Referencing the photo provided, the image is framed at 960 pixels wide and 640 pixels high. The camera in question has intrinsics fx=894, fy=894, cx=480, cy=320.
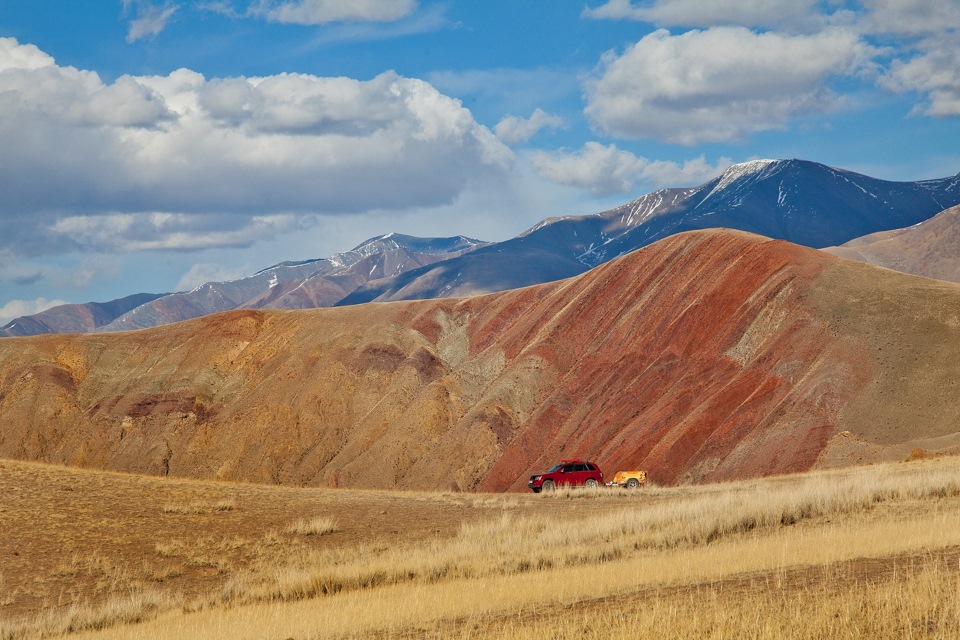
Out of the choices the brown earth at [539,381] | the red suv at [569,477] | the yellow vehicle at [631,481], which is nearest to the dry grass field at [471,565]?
the red suv at [569,477]

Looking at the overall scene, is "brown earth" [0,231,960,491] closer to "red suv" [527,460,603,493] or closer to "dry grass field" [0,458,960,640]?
"red suv" [527,460,603,493]

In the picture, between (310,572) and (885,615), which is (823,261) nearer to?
(310,572)

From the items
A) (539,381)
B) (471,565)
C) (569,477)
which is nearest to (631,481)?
(569,477)

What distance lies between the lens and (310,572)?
19609 millimetres

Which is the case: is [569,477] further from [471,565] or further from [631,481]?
[471,565]

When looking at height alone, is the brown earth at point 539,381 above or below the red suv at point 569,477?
above

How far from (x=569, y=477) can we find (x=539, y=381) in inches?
1247

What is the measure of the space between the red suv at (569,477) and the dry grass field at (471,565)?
11.2 m

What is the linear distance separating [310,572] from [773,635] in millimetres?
12330

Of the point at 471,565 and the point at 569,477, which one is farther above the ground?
the point at 471,565

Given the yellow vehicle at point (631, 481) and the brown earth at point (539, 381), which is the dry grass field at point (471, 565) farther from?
the brown earth at point (539, 381)

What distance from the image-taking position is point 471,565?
19.7 meters

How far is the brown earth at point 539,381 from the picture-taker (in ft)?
173

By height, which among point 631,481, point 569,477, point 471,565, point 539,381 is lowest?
point 631,481
